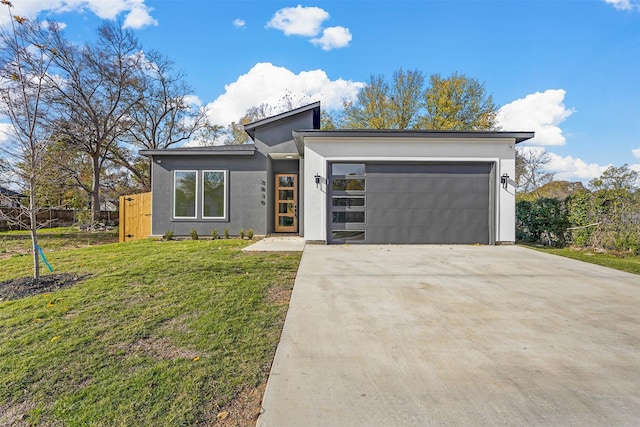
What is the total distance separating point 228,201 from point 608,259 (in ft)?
35.2

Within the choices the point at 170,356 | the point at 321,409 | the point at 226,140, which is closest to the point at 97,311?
the point at 170,356

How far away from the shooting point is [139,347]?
2699 millimetres

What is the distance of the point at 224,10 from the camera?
9641mm

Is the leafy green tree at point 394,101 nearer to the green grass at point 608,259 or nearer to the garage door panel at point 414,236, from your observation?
the garage door panel at point 414,236

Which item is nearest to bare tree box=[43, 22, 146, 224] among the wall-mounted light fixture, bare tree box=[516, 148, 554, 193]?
the wall-mounted light fixture

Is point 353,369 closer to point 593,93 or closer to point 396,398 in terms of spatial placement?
point 396,398

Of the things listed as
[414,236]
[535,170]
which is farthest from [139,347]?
[535,170]

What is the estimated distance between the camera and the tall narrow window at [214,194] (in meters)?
11.1

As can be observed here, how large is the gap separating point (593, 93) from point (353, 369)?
1729 cm

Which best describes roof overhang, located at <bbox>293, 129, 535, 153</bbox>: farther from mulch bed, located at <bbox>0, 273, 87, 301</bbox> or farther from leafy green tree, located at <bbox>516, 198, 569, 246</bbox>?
mulch bed, located at <bbox>0, 273, 87, 301</bbox>

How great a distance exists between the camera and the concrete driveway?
1.91 meters

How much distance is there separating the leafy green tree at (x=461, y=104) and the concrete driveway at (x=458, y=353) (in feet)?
57.2

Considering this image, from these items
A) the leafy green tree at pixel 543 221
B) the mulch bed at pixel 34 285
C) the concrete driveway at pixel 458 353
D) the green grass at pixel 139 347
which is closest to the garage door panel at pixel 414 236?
the leafy green tree at pixel 543 221

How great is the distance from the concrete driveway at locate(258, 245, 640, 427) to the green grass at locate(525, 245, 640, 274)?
4.74ft
